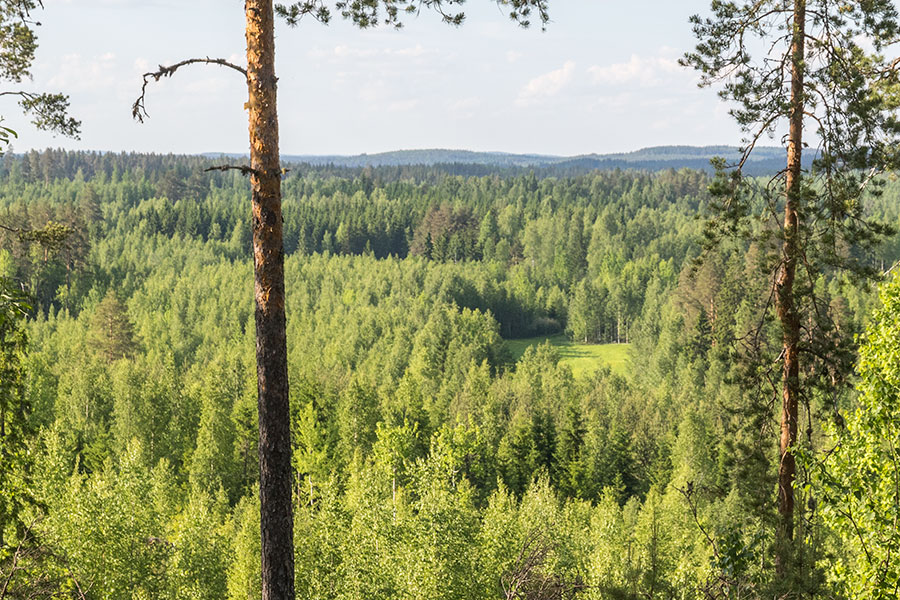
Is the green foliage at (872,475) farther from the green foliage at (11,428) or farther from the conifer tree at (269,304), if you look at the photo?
the green foliage at (11,428)

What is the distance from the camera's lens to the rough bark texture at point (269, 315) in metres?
7.84

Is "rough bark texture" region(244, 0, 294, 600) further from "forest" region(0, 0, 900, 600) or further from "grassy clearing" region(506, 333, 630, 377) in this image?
"grassy clearing" region(506, 333, 630, 377)

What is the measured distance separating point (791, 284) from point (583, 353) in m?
95.9

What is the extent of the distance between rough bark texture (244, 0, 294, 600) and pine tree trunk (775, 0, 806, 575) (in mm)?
7396

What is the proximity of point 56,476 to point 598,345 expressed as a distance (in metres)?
91.3

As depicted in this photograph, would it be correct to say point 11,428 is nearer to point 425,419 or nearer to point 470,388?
point 425,419

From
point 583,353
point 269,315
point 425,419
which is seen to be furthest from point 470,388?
point 269,315

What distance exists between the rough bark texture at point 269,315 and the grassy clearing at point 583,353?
88.3 m

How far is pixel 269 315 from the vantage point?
789 centimetres

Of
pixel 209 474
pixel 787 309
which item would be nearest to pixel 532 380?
pixel 209 474

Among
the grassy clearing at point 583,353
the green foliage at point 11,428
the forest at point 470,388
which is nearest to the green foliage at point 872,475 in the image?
the forest at point 470,388

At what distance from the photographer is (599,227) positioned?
5625 inches

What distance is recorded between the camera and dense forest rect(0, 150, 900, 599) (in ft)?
35.4

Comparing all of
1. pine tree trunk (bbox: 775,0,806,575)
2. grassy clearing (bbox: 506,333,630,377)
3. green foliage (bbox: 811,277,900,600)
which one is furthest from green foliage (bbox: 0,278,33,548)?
grassy clearing (bbox: 506,333,630,377)
